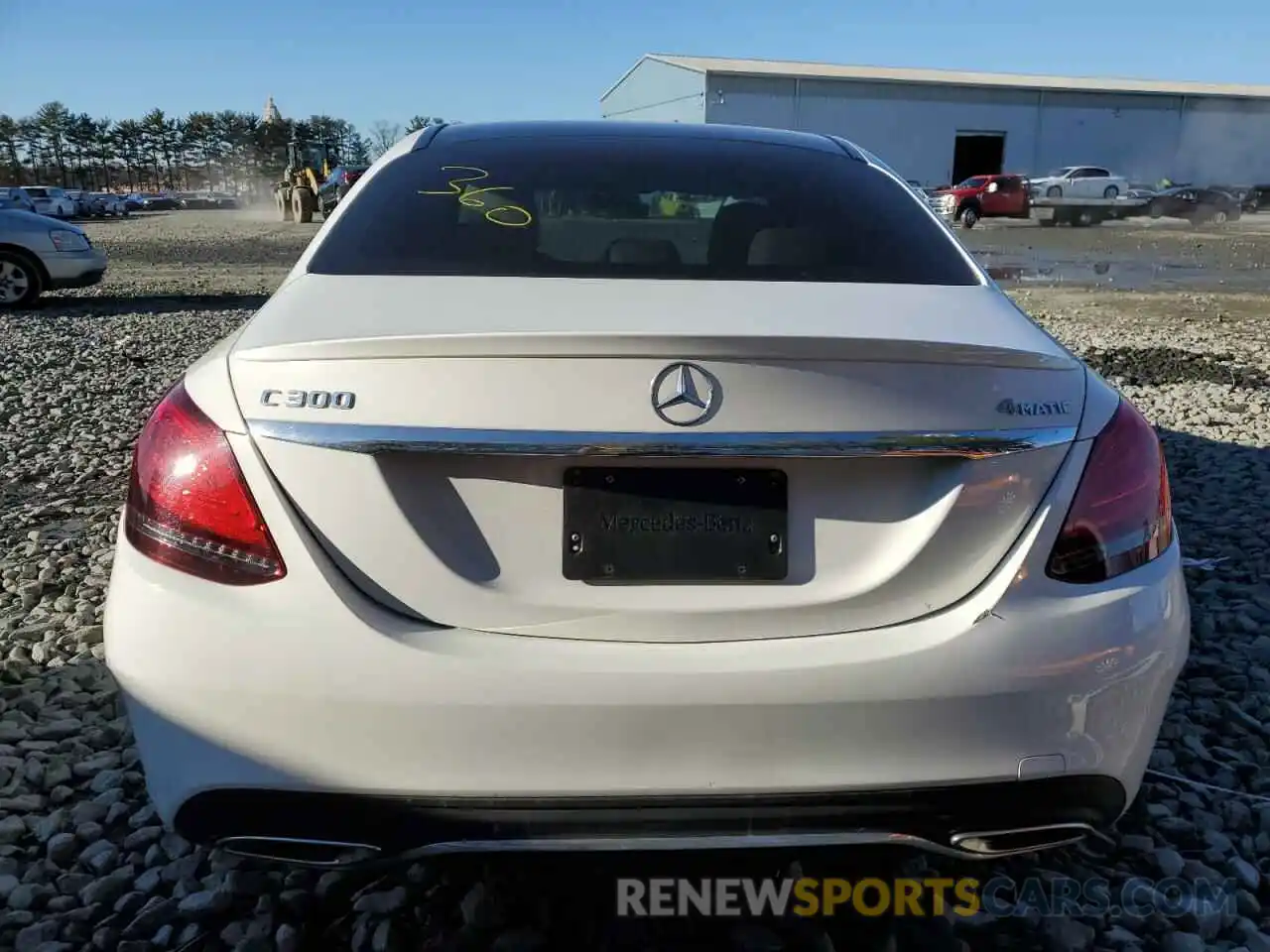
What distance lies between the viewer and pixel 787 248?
7.67 feet

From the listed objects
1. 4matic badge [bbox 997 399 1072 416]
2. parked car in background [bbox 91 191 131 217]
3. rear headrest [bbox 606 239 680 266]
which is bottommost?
parked car in background [bbox 91 191 131 217]

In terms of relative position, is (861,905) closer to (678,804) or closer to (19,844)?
(678,804)

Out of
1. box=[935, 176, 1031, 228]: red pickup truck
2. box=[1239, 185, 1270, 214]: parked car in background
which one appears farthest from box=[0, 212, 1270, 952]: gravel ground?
box=[1239, 185, 1270, 214]: parked car in background

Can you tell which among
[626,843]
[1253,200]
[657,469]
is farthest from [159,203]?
[626,843]

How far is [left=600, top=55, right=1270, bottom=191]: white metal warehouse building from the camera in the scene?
51219mm

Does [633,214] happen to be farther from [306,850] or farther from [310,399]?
[306,850]

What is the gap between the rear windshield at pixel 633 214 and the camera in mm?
2211

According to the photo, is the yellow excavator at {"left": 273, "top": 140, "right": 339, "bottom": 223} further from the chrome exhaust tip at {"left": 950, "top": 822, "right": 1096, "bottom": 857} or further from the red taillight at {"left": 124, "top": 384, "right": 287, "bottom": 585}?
the chrome exhaust tip at {"left": 950, "top": 822, "right": 1096, "bottom": 857}

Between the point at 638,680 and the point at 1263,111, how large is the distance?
68009mm

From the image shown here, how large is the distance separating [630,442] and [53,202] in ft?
170

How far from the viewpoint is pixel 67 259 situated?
12.1m

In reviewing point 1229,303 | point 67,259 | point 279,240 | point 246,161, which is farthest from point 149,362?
point 246,161

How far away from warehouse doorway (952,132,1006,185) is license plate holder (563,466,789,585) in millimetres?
57637

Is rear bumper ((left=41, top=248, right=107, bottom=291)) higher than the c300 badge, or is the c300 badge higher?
the c300 badge
